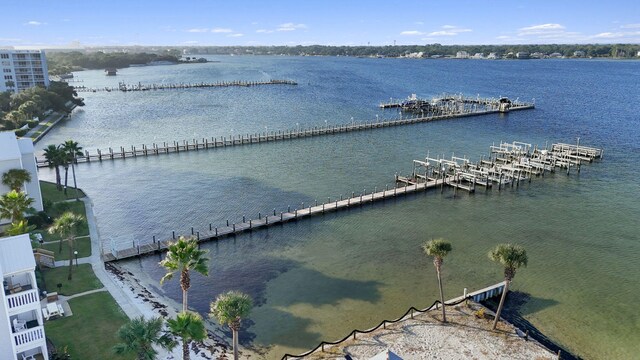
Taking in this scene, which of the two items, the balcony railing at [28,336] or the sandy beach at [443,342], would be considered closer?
the balcony railing at [28,336]

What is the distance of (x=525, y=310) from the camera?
38250mm

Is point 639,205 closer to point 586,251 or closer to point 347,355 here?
point 586,251

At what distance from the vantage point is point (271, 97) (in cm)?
16975

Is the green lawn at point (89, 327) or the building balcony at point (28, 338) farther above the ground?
the building balcony at point (28, 338)

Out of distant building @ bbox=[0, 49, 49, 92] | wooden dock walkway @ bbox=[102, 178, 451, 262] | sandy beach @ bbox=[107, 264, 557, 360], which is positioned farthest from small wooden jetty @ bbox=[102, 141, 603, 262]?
distant building @ bbox=[0, 49, 49, 92]

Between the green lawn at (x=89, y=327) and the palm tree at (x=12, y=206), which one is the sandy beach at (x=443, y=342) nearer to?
the green lawn at (x=89, y=327)

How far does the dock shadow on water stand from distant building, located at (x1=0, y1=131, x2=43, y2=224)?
4460cm

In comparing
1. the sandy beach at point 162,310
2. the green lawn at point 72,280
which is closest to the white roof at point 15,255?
the sandy beach at point 162,310

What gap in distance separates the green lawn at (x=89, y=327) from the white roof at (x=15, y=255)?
6.38m

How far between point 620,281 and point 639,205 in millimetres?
25610

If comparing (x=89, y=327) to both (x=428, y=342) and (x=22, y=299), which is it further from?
(x=428, y=342)

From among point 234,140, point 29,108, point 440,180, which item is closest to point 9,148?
point 234,140

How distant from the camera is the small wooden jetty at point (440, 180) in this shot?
49.9 metres

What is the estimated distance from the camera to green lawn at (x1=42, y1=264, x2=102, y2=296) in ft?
120
